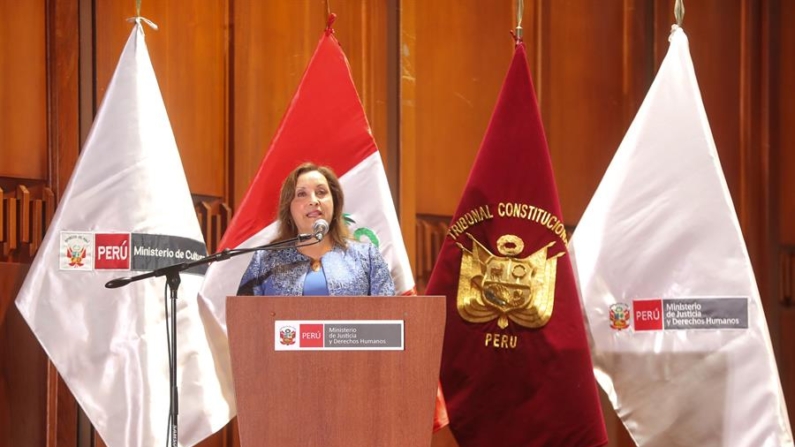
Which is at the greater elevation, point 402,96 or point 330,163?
point 402,96

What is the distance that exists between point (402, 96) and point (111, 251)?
137cm

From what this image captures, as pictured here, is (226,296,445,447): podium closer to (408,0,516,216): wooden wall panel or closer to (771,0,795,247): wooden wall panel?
(408,0,516,216): wooden wall panel

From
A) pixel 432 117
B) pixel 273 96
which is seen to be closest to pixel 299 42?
pixel 273 96

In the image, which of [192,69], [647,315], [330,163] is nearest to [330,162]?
[330,163]

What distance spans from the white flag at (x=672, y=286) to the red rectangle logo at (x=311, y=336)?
1469mm

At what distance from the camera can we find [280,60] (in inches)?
157

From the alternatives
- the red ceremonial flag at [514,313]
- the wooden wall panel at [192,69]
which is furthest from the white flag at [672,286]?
the wooden wall panel at [192,69]

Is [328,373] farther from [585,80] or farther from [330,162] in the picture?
[585,80]

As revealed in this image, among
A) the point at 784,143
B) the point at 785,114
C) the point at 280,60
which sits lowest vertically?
the point at 784,143

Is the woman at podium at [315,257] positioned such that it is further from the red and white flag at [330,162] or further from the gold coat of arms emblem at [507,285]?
the gold coat of arms emblem at [507,285]

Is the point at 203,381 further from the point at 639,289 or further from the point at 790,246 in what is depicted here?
the point at 790,246

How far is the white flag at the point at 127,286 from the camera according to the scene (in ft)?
10.7

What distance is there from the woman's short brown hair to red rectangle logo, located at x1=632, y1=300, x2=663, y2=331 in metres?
1.12

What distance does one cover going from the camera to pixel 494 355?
3584mm
